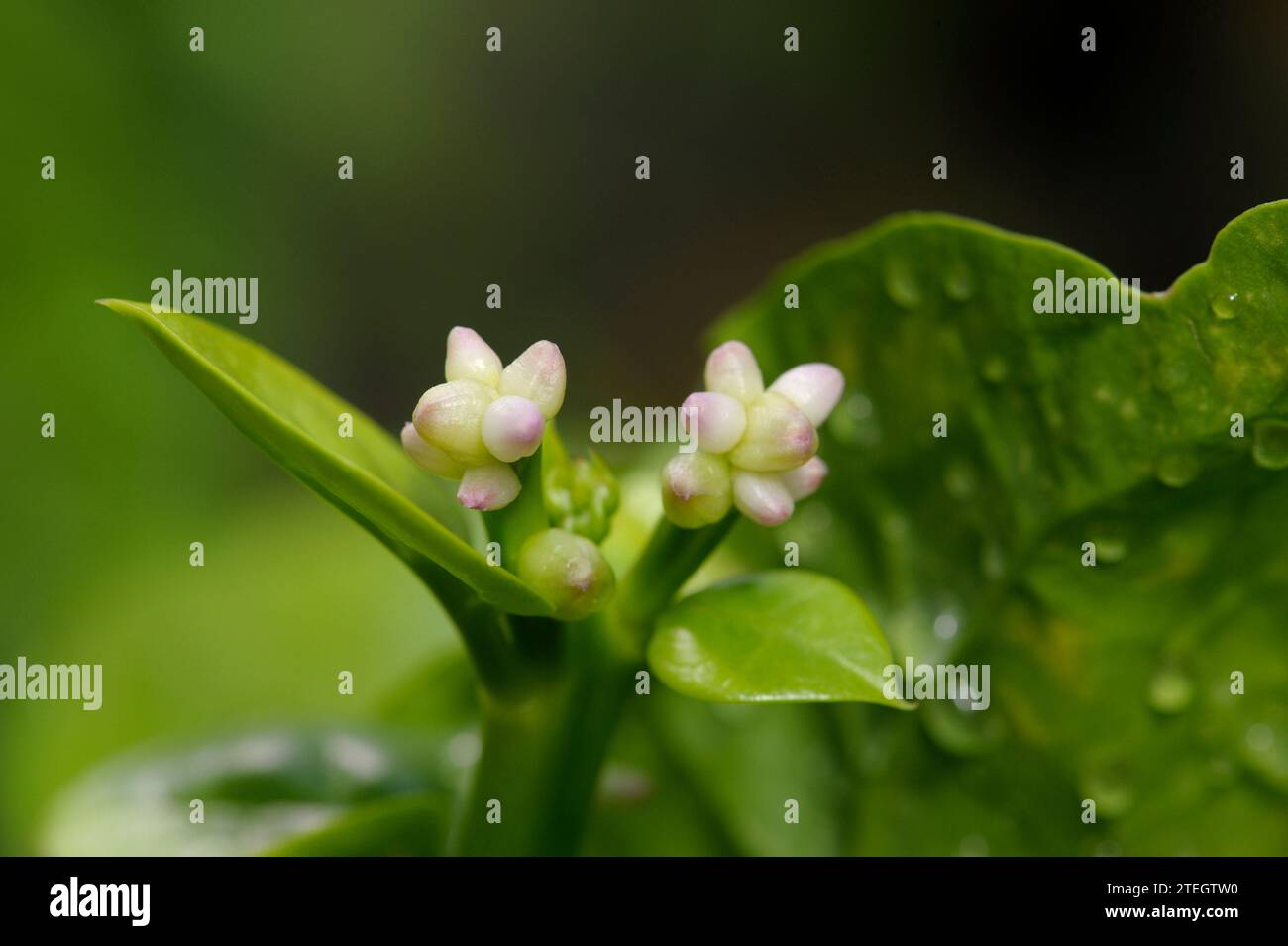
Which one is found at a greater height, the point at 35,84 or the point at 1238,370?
the point at 35,84

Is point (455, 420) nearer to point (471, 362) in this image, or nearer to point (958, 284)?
point (471, 362)

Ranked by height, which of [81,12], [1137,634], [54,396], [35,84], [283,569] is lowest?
[1137,634]

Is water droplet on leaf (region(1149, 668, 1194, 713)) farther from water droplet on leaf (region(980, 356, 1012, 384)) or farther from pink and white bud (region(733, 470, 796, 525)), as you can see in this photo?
pink and white bud (region(733, 470, 796, 525))

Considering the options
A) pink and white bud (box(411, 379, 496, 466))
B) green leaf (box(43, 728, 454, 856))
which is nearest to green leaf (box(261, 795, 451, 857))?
green leaf (box(43, 728, 454, 856))
